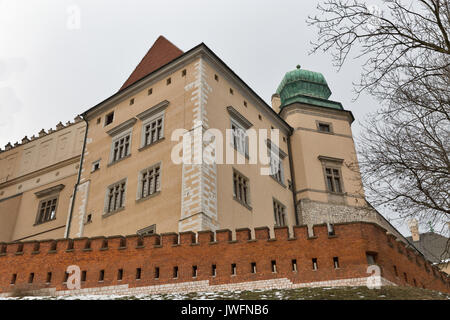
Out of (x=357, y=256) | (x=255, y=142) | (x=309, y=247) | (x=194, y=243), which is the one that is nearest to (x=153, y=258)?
(x=194, y=243)

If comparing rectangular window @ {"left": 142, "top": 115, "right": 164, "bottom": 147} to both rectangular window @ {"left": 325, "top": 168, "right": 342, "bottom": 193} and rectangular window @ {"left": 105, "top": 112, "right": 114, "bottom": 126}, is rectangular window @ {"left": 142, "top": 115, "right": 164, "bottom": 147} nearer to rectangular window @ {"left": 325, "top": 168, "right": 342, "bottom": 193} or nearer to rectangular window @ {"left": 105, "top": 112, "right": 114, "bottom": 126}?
rectangular window @ {"left": 105, "top": 112, "right": 114, "bottom": 126}

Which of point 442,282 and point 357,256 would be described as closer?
point 357,256

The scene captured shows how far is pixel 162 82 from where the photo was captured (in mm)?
23312

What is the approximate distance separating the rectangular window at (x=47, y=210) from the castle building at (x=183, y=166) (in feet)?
0.24

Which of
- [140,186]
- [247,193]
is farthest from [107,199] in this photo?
[247,193]

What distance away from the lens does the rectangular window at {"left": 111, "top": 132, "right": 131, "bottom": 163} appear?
74.6 ft

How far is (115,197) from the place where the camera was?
848 inches

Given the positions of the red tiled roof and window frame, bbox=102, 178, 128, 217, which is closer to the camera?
window frame, bbox=102, 178, 128, 217

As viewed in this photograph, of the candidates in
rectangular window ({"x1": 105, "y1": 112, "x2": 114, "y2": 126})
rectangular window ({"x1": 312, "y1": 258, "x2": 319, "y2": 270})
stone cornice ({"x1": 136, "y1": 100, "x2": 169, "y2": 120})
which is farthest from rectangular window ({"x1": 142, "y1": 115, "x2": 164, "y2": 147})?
rectangular window ({"x1": 312, "y1": 258, "x2": 319, "y2": 270})

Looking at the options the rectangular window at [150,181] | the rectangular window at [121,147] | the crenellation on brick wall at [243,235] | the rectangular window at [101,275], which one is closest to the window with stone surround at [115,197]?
the rectangular window at [150,181]

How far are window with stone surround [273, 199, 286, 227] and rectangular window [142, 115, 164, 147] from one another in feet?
19.2

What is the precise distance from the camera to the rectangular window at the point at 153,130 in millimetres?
21781
